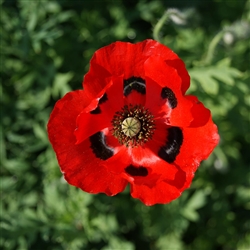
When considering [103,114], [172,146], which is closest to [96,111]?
[103,114]

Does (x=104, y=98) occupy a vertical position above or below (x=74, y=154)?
above

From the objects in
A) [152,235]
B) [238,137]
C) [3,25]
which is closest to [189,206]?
[152,235]

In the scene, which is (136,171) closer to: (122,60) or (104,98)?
(104,98)

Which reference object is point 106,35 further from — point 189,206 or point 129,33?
point 189,206

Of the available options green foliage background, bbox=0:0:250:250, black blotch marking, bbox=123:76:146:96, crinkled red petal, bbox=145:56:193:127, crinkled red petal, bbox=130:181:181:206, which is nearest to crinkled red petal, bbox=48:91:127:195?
crinkled red petal, bbox=130:181:181:206

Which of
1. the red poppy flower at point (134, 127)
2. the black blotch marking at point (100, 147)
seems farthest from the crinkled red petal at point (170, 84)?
the black blotch marking at point (100, 147)
